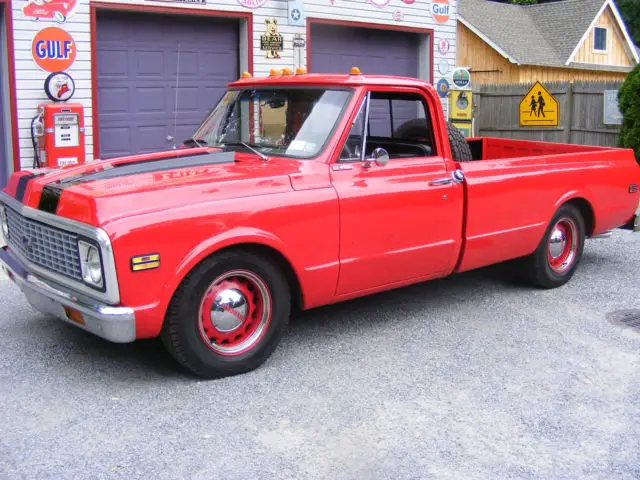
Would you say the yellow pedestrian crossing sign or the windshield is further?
the yellow pedestrian crossing sign

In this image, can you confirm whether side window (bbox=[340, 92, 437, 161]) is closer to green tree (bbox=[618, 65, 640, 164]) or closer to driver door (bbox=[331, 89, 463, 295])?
driver door (bbox=[331, 89, 463, 295])

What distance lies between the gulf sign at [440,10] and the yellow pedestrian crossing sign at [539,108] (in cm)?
336

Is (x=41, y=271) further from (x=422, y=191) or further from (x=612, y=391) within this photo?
(x=612, y=391)

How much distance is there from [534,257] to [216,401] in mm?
3461

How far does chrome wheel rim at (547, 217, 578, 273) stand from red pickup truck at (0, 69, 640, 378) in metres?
0.08

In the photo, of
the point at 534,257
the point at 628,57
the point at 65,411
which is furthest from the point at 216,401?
the point at 628,57

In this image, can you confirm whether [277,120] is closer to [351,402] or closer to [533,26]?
[351,402]

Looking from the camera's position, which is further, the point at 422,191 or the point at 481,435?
the point at 422,191

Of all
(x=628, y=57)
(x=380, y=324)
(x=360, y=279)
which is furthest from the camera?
(x=628, y=57)

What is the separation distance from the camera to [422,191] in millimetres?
5449

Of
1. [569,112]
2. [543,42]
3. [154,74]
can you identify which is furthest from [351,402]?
[543,42]

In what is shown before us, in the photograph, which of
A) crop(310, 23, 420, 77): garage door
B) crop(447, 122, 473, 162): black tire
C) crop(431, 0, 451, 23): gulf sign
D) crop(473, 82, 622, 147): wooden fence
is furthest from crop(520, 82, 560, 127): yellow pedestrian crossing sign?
crop(447, 122, 473, 162): black tire

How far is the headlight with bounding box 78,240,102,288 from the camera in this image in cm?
412

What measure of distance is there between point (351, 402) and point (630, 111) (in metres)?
12.1
